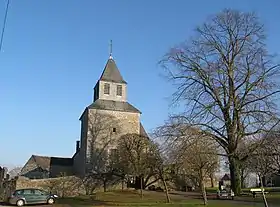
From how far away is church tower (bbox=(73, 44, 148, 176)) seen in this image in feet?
176

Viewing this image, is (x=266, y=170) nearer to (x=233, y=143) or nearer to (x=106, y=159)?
(x=233, y=143)

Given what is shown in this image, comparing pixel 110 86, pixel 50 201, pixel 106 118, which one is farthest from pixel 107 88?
pixel 50 201

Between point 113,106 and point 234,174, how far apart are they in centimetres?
2720

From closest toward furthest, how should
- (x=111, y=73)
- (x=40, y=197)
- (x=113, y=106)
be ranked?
1. (x=40, y=197)
2. (x=113, y=106)
3. (x=111, y=73)

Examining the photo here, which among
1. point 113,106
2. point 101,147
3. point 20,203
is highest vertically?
point 113,106

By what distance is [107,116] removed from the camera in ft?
180

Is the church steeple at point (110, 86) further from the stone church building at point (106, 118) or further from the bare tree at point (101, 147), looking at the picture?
the bare tree at point (101, 147)

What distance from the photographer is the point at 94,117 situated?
54344 mm

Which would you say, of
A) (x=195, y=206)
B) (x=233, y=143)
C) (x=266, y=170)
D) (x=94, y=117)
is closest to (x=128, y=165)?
(x=94, y=117)

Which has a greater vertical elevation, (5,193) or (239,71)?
(239,71)

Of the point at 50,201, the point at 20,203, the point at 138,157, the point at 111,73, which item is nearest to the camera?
the point at 20,203

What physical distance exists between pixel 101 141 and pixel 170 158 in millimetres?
26576

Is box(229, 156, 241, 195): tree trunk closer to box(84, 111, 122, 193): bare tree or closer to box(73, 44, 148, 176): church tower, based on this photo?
box(84, 111, 122, 193): bare tree

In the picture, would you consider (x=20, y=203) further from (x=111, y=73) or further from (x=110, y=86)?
(x=111, y=73)
